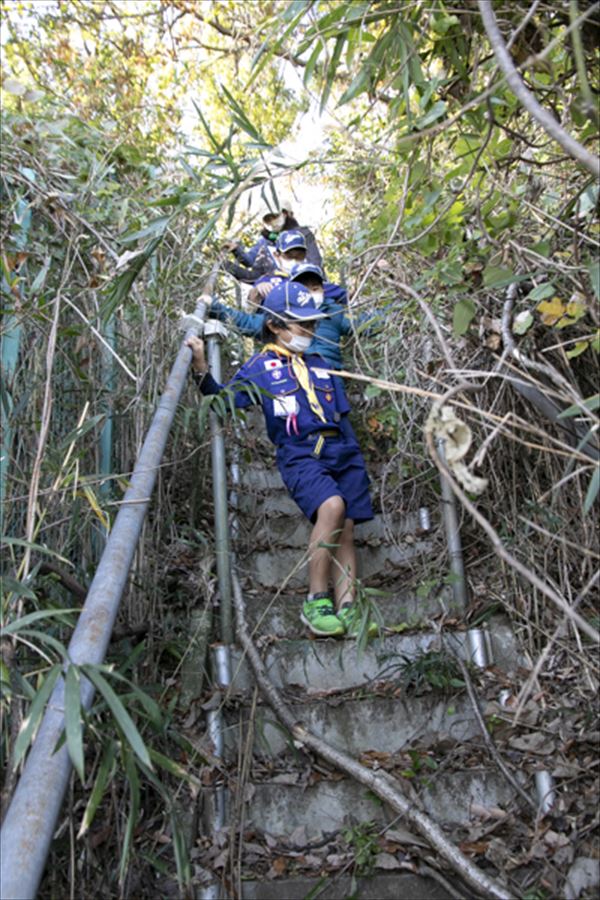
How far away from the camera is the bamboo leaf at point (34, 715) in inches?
49.3

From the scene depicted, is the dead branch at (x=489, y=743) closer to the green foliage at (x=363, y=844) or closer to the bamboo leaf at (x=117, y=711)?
the green foliage at (x=363, y=844)

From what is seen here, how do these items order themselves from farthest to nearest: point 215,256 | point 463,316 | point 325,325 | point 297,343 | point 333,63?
point 325,325 → point 215,256 → point 297,343 → point 463,316 → point 333,63

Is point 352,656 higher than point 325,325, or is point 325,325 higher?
point 325,325

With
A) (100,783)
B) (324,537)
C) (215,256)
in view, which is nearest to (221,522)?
(324,537)

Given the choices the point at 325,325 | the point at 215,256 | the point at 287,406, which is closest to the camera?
the point at 287,406

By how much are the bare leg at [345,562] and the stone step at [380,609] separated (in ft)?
0.43

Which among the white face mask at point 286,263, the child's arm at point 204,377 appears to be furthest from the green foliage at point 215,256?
the white face mask at point 286,263

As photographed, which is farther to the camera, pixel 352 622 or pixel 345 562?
pixel 345 562

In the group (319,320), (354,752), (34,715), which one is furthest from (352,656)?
(34,715)

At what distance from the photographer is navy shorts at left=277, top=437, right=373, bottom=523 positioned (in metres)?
3.68

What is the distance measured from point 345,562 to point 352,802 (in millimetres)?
1116

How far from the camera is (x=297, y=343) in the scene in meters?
4.04

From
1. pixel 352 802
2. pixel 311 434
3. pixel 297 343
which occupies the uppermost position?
pixel 297 343

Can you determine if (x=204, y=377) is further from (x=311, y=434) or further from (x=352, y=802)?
(x=352, y=802)
